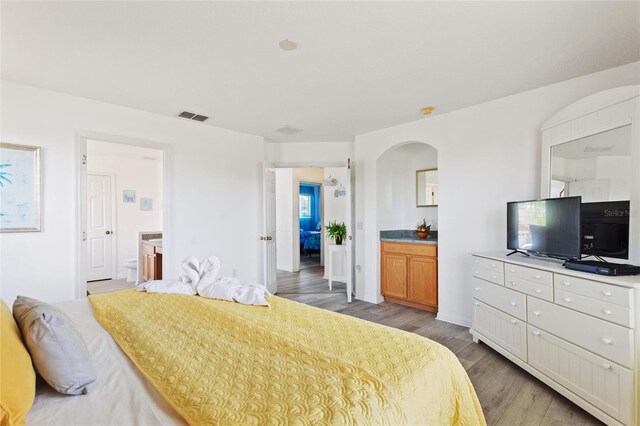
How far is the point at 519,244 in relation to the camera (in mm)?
2760

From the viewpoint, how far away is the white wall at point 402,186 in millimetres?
4539

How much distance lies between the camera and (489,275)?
109 inches

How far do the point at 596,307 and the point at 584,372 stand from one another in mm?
420

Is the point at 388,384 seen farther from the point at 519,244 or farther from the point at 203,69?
the point at 203,69

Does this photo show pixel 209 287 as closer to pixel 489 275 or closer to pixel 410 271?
pixel 489 275

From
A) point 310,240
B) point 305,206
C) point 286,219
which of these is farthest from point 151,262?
point 305,206

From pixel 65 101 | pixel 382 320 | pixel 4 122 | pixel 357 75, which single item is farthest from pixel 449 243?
pixel 4 122

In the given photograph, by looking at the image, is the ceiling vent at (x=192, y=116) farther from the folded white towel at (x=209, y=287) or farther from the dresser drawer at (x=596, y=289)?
the dresser drawer at (x=596, y=289)

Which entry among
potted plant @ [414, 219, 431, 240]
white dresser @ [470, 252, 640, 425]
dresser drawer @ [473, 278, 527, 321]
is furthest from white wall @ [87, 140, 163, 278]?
white dresser @ [470, 252, 640, 425]

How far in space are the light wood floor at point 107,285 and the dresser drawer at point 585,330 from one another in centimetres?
552

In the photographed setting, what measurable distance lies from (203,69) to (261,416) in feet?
8.30

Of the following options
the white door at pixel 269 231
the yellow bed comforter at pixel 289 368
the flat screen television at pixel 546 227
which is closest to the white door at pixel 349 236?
the white door at pixel 269 231

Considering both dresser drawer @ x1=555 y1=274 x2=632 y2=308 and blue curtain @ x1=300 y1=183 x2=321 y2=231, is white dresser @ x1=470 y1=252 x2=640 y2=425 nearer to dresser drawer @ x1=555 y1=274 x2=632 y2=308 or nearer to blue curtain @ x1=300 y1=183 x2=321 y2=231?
dresser drawer @ x1=555 y1=274 x2=632 y2=308

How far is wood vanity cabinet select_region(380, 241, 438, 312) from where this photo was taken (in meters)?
3.93
